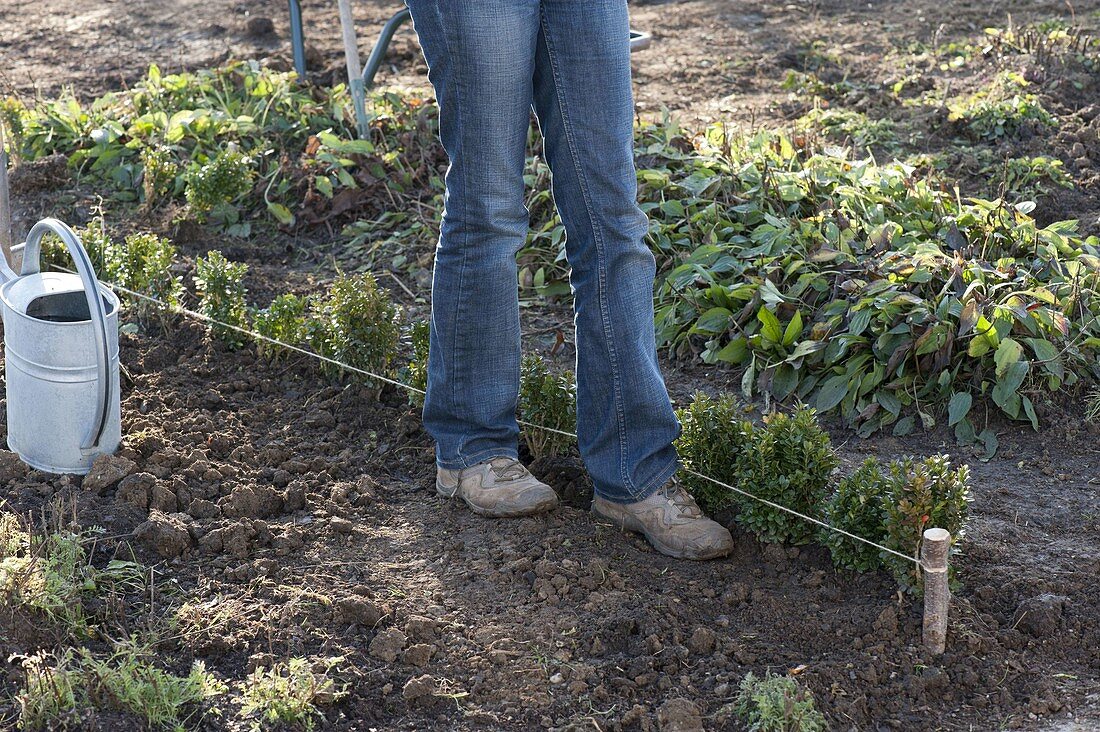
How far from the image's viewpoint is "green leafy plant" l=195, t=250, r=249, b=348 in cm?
383

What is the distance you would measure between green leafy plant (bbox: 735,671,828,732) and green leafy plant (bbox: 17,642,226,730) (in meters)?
1.04

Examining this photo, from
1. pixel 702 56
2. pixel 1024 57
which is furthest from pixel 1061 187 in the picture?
pixel 702 56

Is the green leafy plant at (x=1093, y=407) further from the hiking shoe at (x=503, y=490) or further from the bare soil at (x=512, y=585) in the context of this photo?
the hiking shoe at (x=503, y=490)

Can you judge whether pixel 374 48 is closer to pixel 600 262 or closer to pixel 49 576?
pixel 600 262

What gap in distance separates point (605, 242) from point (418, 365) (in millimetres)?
972

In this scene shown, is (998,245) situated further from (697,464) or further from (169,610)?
(169,610)

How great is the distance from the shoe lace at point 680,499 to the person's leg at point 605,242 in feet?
0.07

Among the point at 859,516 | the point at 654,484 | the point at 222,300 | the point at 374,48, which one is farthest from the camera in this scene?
the point at 374,48

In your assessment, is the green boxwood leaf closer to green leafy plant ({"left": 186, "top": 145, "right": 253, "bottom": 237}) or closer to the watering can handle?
the watering can handle

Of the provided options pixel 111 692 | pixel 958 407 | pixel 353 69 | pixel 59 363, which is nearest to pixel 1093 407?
pixel 958 407

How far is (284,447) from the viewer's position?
10.9ft

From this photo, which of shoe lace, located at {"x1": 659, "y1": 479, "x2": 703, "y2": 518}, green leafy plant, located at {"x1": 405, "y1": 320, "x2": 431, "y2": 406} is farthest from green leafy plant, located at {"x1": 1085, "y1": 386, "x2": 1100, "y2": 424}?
green leafy plant, located at {"x1": 405, "y1": 320, "x2": 431, "y2": 406}

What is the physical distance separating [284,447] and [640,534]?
108cm

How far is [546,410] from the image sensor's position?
318cm
